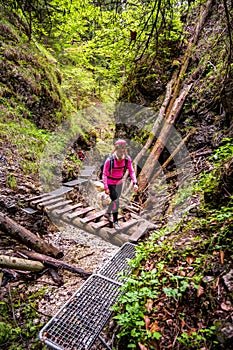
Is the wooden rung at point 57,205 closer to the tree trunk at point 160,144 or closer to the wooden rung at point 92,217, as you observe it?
the wooden rung at point 92,217

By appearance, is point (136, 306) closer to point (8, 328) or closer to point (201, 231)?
point (201, 231)

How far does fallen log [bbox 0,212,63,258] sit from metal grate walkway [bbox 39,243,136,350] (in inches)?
48.6

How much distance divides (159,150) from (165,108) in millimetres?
1521

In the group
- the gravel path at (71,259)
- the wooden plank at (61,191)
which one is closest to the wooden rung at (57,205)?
the wooden plank at (61,191)

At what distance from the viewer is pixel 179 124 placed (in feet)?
21.3

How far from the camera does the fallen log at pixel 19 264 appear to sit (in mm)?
3104

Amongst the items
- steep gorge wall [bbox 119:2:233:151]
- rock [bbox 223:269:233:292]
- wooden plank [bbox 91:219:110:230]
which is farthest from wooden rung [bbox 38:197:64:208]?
rock [bbox 223:269:233:292]

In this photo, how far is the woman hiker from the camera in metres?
4.17

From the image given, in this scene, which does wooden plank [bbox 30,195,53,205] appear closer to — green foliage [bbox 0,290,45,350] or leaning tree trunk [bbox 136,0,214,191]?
green foliage [bbox 0,290,45,350]

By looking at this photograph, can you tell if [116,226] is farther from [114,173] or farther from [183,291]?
[183,291]

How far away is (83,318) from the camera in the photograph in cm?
239

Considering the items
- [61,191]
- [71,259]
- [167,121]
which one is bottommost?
[71,259]

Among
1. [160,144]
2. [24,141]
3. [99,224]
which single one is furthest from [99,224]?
[24,141]

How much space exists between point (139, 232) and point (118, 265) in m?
0.94
